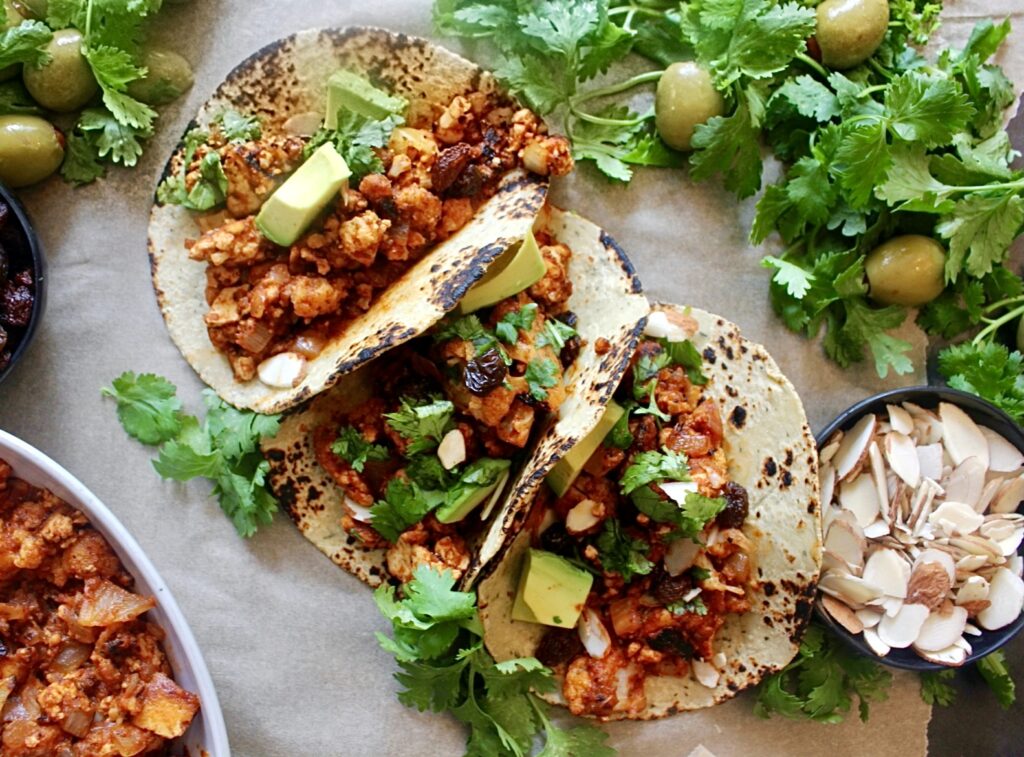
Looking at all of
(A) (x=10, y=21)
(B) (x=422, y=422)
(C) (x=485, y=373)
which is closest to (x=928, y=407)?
(C) (x=485, y=373)

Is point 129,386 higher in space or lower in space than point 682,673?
higher

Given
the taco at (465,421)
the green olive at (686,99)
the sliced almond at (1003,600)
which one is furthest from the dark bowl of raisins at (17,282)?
the sliced almond at (1003,600)

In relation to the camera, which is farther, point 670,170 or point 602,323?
point 670,170

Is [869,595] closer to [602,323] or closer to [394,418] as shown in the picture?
[602,323]

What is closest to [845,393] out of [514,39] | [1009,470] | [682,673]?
[1009,470]

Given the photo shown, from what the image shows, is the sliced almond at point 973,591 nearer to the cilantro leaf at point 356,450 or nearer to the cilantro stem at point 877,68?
the cilantro stem at point 877,68

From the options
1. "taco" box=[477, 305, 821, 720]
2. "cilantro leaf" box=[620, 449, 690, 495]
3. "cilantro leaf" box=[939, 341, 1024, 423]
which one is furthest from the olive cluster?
"cilantro leaf" box=[939, 341, 1024, 423]
